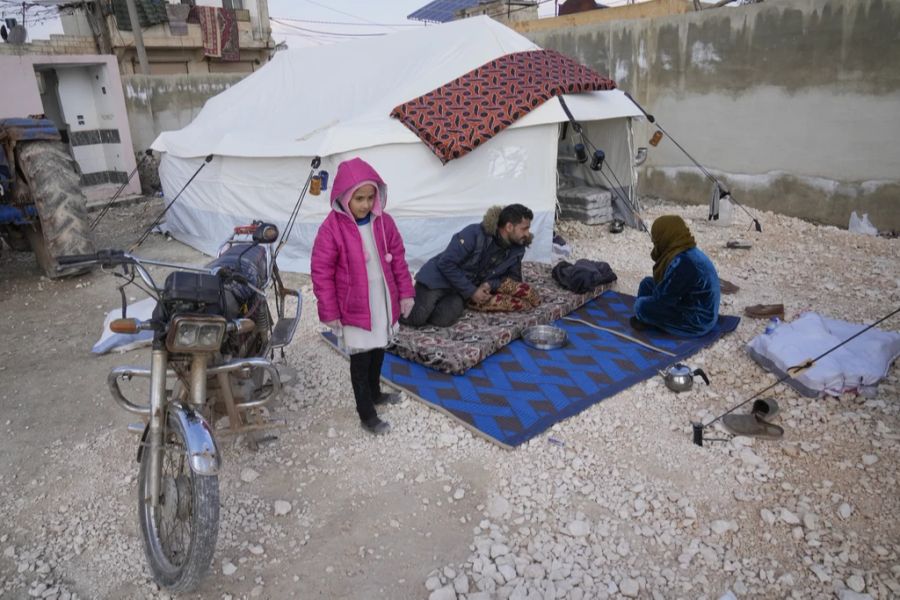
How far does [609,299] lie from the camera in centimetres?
464

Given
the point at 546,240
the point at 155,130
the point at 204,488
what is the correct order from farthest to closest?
the point at 155,130 < the point at 546,240 < the point at 204,488

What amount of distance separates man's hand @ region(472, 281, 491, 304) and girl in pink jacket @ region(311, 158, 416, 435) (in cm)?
131

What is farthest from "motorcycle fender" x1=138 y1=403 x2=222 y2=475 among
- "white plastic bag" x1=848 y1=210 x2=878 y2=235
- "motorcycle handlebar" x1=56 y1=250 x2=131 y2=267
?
"white plastic bag" x1=848 y1=210 x2=878 y2=235

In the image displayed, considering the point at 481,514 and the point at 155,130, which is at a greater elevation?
the point at 155,130

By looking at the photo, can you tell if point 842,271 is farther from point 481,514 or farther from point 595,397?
point 481,514

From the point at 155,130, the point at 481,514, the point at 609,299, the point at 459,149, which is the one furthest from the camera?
the point at 155,130

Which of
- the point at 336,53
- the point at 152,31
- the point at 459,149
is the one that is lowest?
the point at 459,149

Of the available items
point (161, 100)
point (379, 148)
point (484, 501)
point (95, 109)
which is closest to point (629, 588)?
point (484, 501)

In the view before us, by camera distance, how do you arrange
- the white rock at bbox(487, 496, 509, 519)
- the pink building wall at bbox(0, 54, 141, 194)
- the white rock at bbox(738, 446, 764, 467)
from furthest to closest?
the pink building wall at bbox(0, 54, 141, 194), the white rock at bbox(738, 446, 764, 467), the white rock at bbox(487, 496, 509, 519)

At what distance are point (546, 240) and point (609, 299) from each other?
112cm

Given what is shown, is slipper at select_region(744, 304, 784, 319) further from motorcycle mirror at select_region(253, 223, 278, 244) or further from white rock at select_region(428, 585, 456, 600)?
motorcycle mirror at select_region(253, 223, 278, 244)

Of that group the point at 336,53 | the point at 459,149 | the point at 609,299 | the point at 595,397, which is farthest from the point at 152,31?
the point at 595,397

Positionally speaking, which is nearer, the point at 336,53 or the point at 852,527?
the point at 852,527

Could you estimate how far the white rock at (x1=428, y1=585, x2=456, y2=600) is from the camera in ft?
6.60
